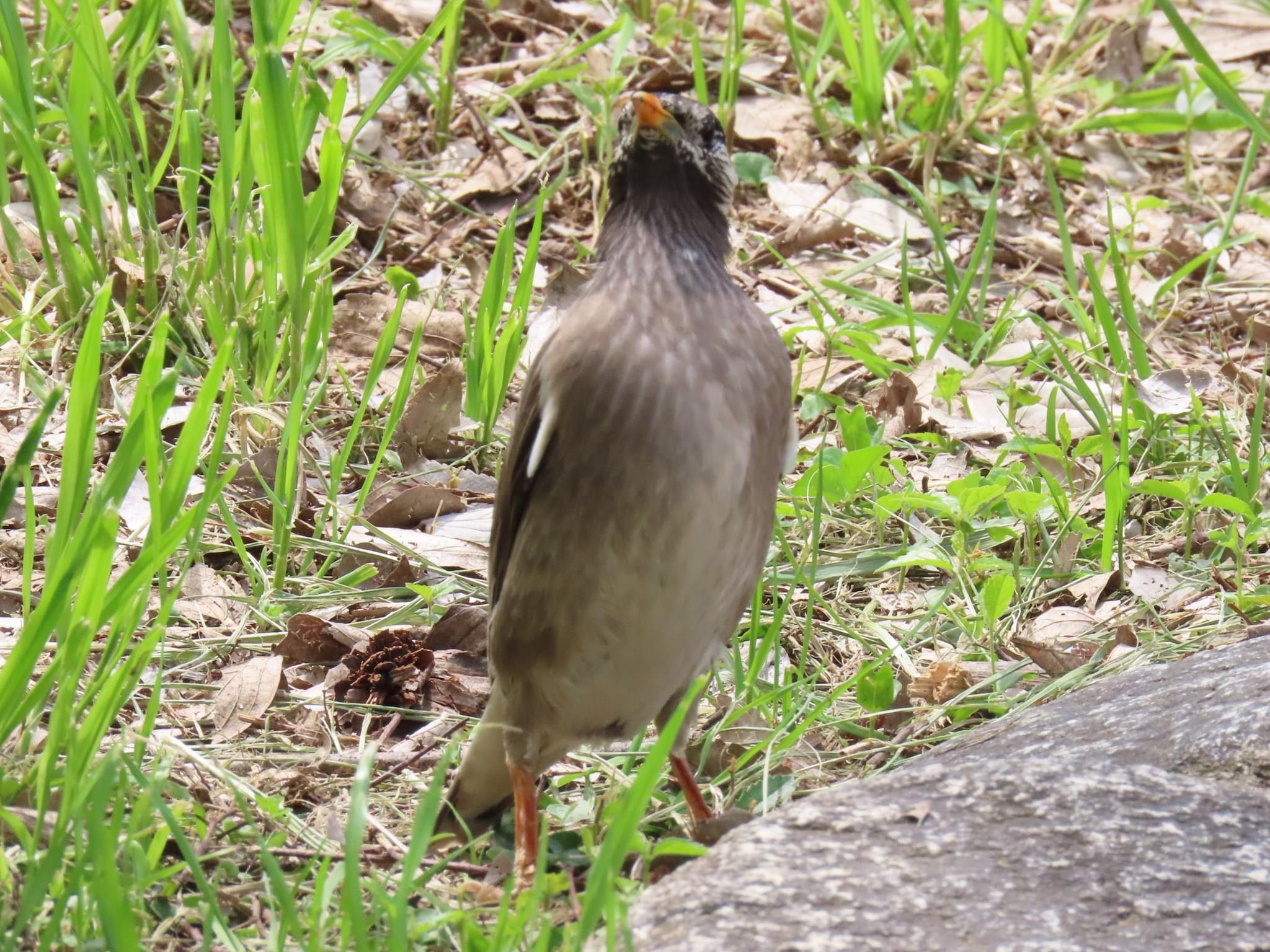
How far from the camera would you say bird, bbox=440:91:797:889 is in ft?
10.2

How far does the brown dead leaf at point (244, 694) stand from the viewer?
3.66 metres

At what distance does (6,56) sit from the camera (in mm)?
4031

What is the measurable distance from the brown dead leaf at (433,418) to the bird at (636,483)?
4.33ft

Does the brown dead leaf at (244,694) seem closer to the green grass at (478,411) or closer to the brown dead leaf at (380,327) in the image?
the green grass at (478,411)

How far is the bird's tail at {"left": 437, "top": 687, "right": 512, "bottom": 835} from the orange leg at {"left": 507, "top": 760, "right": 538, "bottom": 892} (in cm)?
6

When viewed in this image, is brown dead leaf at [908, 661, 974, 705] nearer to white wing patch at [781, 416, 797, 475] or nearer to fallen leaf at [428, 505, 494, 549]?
white wing patch at [781, 416, 797, 475]

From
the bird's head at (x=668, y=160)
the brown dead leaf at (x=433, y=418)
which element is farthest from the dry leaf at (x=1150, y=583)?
the brown dead leaf at (x=433, y=418)

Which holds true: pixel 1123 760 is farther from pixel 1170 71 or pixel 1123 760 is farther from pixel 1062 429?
pixel 1170 71

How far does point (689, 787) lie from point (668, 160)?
1394 millimetres

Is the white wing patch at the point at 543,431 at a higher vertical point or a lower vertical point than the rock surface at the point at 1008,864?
higher

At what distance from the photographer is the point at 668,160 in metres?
3.52

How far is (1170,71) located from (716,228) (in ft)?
14.7

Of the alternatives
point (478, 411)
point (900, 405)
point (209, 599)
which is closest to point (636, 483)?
point (209, 599)

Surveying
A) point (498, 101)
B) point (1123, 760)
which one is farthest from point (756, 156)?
point (1123, 760)
